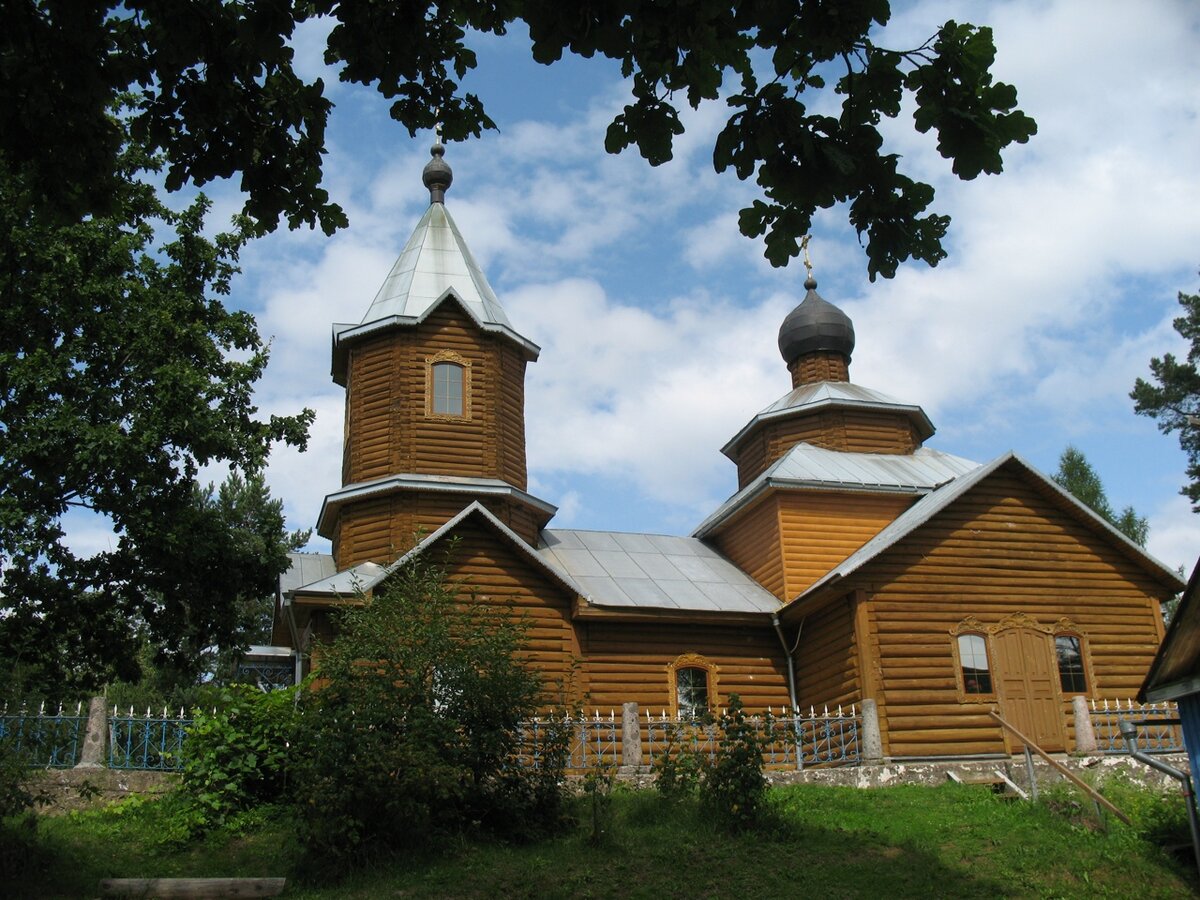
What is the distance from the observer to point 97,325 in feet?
56.7

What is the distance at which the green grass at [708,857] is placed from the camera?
36.1ft

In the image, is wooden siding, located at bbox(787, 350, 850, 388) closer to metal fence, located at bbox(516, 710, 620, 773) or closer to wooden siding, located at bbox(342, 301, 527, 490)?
wooden siding, located at bbox(342, 301, 527, 490)

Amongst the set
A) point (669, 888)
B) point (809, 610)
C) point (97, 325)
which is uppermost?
point (97, 325)

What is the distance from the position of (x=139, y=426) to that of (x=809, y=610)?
1090 cm

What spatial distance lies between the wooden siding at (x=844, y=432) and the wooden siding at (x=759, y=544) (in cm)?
262

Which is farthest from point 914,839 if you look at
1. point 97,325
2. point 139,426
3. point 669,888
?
point 97,325

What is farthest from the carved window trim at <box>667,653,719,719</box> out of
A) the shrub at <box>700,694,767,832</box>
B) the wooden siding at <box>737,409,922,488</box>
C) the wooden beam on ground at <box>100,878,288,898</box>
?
the wooden beam on ground at <box>100,878,288,898</box>

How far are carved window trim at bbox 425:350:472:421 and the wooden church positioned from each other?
0.12 ft

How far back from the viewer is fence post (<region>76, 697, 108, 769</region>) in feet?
48.2

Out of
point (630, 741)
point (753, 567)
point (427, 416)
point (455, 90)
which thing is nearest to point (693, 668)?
point (753, 567)

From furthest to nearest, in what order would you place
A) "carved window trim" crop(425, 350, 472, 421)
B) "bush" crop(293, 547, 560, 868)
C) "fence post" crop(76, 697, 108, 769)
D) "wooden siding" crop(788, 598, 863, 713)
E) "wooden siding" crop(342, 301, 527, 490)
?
1. "carved window trim" crop(425, 350, 472, 421)
2. "wooden siding" crop(342, 301, 527, 490)
3. "wooden siding" crop(788, 598, 863, 713)
4. "fence post" crop(76, 697, 108, 769)
5. "bush" crop(293, 547, 560, 868)

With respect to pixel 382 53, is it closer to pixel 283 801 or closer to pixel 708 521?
pixel 283 801

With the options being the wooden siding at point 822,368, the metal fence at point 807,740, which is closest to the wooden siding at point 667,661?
the metal fence at point 807,740

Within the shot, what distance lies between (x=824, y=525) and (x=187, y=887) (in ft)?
46.6
